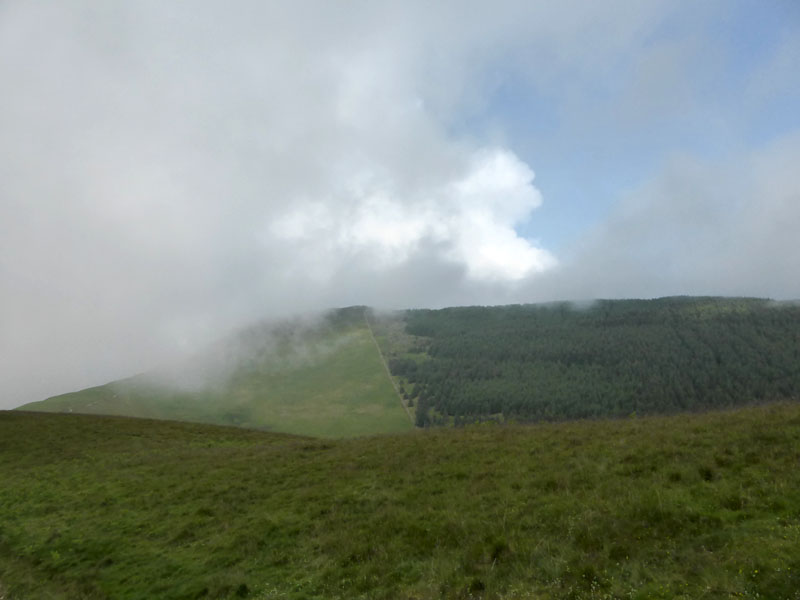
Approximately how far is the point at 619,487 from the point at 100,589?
18.7 metres

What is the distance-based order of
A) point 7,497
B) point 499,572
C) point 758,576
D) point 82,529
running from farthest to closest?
1. point 7,497
2. point 82,529
3. point 499,572
4. point 758,576

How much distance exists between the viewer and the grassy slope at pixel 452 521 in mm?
10656

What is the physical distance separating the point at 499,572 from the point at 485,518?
351 cm

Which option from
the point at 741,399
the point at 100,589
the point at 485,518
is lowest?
Answer: the point at 741,399

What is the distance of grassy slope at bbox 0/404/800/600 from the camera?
10.7 m

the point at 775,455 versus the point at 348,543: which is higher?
the point at 775,455

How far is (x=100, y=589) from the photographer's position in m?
15.9

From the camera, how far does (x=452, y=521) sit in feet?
49.7

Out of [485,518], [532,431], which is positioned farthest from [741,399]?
[485,518]

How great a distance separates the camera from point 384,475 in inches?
892

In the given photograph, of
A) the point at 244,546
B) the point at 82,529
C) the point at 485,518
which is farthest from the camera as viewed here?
the point at 82,529

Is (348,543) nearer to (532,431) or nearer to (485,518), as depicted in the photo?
(485,518)

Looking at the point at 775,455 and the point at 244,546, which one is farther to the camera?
the point at 244,546

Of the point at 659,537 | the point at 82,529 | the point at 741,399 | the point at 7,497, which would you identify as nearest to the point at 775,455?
the point at 659,537
